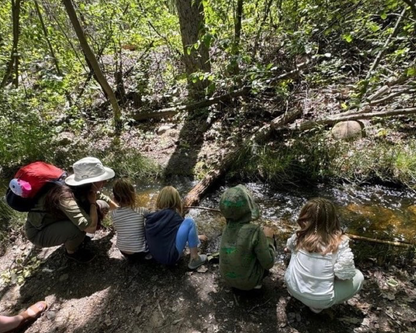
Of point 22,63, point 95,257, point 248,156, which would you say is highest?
point 22,63

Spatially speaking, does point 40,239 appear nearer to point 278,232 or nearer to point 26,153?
point 278,232

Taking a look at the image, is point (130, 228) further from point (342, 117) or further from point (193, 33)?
point (193, 33)

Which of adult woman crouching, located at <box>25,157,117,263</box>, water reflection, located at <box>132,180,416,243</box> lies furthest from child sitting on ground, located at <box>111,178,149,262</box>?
water reflection, located at <box>132,180,416,243</box>

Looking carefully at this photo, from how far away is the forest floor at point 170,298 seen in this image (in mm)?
2688

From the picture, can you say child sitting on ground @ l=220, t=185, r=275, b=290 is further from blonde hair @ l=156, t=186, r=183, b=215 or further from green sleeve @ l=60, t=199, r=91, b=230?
green sleeve @ l=60, t=199, r=91, b=230

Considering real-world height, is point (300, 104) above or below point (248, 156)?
above

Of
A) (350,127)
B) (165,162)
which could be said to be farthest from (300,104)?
(165,162)

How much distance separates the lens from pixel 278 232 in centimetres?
416

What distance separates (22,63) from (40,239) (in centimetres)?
637

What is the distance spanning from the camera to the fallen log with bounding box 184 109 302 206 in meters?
4.88

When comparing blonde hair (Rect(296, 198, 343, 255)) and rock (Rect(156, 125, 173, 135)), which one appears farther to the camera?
rock (Rect(156, 125, 173, 135))

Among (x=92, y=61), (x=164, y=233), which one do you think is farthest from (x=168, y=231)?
(x=92, y=61)

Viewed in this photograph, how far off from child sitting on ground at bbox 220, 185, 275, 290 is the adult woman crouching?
1.61m

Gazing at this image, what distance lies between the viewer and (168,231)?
3.25 m
